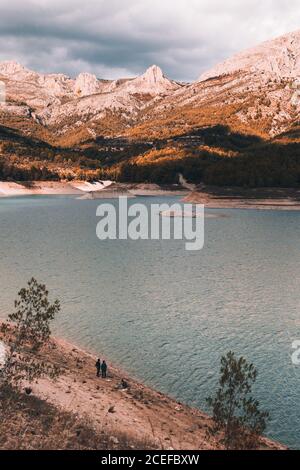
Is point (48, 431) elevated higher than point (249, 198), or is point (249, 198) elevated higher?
point (249, 198)

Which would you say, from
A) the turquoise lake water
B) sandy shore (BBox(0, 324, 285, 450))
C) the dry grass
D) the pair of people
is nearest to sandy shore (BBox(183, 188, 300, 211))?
the turquoise lake water

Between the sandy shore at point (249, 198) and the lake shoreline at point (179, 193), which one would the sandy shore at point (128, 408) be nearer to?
the lake shoreline at point (179, 193)

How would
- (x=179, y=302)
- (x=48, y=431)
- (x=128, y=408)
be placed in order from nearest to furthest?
1. (x=48, y=431)
2. (x=128, y=408)
3. (x=179, y=302)

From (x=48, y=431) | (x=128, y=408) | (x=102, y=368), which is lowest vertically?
(x=128, y=408)

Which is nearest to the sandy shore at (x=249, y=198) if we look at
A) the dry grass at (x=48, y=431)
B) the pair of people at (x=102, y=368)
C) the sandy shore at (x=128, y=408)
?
the pair of people at (x=102, y=368)

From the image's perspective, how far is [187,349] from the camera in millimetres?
27234

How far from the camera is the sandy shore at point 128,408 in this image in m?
17.0

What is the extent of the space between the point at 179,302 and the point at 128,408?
18700 mm

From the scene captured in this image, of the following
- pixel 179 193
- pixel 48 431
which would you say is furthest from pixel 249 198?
pixel 48 431

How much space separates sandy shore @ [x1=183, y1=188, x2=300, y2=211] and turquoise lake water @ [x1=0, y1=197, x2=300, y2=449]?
145 feet

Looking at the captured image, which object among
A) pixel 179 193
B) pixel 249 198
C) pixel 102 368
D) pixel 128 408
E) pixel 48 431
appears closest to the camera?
pixel 48 431

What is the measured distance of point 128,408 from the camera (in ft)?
64.0

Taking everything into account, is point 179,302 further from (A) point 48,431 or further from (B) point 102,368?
(A) point 48,431

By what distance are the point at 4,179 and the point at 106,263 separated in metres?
143
